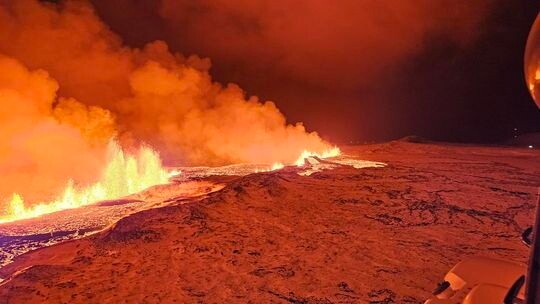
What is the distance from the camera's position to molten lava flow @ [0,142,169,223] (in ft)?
38.0

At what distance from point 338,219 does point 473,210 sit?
359cm

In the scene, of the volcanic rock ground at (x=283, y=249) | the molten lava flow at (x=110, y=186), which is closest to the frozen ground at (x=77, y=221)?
the volcanic rock ground at (x=283, y=249)

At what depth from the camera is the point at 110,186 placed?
1502cm

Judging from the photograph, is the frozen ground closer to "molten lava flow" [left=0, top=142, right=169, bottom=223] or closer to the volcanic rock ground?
the volcanic rock ground

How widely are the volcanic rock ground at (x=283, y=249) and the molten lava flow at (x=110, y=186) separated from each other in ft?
15.5

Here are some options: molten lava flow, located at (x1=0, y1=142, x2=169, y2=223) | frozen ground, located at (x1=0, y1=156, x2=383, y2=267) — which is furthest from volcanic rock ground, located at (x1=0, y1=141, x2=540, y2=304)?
molten lava flow, located at (x1=0, y1=142, x2=169, y2=223)

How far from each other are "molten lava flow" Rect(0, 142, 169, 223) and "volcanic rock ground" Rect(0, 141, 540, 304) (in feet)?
15.5

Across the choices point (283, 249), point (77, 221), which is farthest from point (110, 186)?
point (283, 249)

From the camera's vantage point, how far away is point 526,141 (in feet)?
134

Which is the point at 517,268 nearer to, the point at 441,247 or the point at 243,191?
the point at 441,247

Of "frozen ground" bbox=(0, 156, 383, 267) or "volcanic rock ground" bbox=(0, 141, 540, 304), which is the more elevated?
"frozen ground" bbox=(0, 156, 383, 267)

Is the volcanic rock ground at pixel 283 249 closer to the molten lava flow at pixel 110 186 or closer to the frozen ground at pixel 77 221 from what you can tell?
the frozen ground at pixel 77 221

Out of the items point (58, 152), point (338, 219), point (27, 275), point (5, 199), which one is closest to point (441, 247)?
point (338, 219)

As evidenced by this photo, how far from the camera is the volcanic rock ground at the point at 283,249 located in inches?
198
